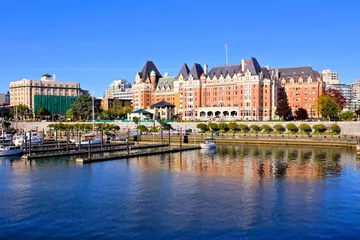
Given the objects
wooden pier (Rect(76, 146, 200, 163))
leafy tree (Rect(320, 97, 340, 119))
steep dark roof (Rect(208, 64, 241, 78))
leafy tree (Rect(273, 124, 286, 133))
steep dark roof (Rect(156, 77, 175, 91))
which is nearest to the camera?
wooden pier (Rect(76, 146, 200, 163))

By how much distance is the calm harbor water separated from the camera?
3162 centimetres

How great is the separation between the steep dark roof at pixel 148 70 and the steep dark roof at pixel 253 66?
159 feet

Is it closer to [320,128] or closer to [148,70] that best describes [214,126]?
[320,128]

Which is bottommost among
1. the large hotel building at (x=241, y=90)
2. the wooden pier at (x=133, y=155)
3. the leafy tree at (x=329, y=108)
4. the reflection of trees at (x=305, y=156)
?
the reflection of trees at (x=305, y=156)

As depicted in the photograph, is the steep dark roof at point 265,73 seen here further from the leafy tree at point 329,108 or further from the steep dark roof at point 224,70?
the leafy tree at point 329,108

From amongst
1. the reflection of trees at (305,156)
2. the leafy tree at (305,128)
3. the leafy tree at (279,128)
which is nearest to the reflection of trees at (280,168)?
the reflection of trees at (305,156)

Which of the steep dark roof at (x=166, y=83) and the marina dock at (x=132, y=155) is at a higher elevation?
the steep dark roof at (x=166, y=83)

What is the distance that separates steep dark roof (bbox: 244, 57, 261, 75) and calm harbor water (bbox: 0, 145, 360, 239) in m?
74.9

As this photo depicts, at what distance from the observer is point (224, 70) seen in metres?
148

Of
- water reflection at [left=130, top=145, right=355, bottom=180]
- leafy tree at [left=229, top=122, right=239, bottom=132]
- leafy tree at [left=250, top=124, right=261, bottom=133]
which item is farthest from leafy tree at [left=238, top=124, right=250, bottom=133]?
water reflection at [left=130, top=145, right=355, bottom=180]

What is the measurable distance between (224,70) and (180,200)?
112 meters

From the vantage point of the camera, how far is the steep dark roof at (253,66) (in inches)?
5418

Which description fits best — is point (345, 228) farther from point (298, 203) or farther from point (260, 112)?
point (260, 112)

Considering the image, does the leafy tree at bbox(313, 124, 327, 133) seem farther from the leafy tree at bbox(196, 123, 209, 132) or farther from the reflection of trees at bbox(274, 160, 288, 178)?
the reflection of trees at bbox(274, 160, 288, 178)
